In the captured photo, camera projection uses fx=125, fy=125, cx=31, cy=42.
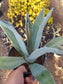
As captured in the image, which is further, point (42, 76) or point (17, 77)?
point (17, 77)

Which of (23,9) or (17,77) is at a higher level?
(23,9)

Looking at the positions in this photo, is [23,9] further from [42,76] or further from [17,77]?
[42,76]

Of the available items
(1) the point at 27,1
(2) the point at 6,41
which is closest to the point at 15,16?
(1) the point at 27,1

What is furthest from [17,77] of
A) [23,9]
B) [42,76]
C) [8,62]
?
[23,9]

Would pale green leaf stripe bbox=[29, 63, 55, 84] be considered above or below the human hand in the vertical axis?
above

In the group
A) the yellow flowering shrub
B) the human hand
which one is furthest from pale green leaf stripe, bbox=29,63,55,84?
the yellow flowering shrub

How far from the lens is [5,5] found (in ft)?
6.62

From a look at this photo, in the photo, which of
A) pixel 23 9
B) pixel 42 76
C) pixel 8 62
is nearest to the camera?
pixel 42 76

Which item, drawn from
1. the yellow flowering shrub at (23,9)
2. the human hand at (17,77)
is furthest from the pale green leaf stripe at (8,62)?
the yellow flowering shrub at (23,9)

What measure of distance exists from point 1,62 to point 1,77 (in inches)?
29.7

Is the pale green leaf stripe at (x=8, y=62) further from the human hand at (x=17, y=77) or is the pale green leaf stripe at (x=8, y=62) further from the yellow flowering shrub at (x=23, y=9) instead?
the yellow flowering shrub at (x=23, y=9)

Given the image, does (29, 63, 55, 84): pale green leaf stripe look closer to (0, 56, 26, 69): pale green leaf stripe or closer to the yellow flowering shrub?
(0, 56, 26, 69): pale green leaf stripe

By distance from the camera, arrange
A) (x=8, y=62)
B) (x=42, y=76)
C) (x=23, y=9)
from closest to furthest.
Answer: (x=42, y=76), (x=8, y=62), (x=23, y=9)

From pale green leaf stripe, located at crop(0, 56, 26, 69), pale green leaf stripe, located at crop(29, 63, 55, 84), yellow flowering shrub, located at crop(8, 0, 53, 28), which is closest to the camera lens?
pale green leaf stripe, located at crop(29, 63, 55, 84)
